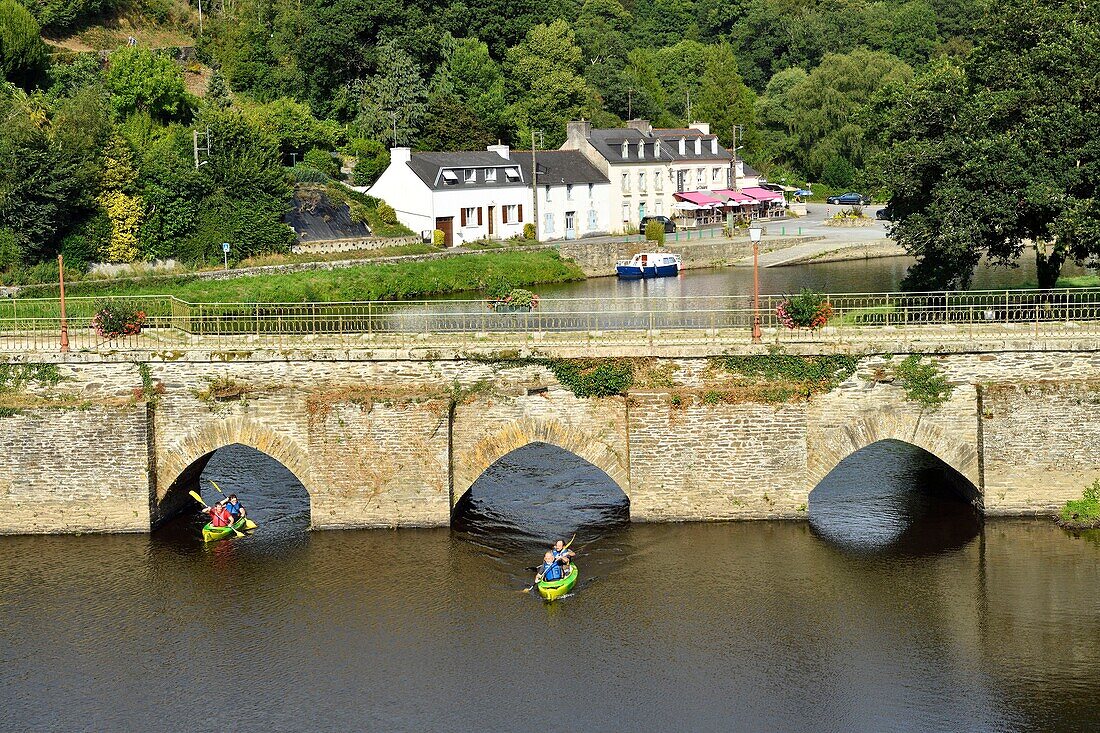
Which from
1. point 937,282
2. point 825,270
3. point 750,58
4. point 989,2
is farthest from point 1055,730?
point 750,58

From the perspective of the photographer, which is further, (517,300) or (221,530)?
(517,300)

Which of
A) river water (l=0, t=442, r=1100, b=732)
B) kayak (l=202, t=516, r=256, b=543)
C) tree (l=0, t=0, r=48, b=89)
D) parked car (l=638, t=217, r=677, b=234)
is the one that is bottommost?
river water (l=0, t=442, r=1100, b=732)

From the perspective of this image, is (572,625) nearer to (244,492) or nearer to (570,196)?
(244,492)

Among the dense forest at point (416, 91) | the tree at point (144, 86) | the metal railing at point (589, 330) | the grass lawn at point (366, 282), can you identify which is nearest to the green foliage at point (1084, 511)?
→ the metal railing at point (589, 330)

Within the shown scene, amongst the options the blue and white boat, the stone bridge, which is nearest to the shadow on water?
the stone bridge

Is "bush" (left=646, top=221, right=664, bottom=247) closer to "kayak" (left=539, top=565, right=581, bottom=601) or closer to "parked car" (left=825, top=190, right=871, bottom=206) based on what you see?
"parked car" (left=825, top=190, right=871, bottom=206)

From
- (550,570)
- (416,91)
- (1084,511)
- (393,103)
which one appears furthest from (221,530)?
(416,91)
